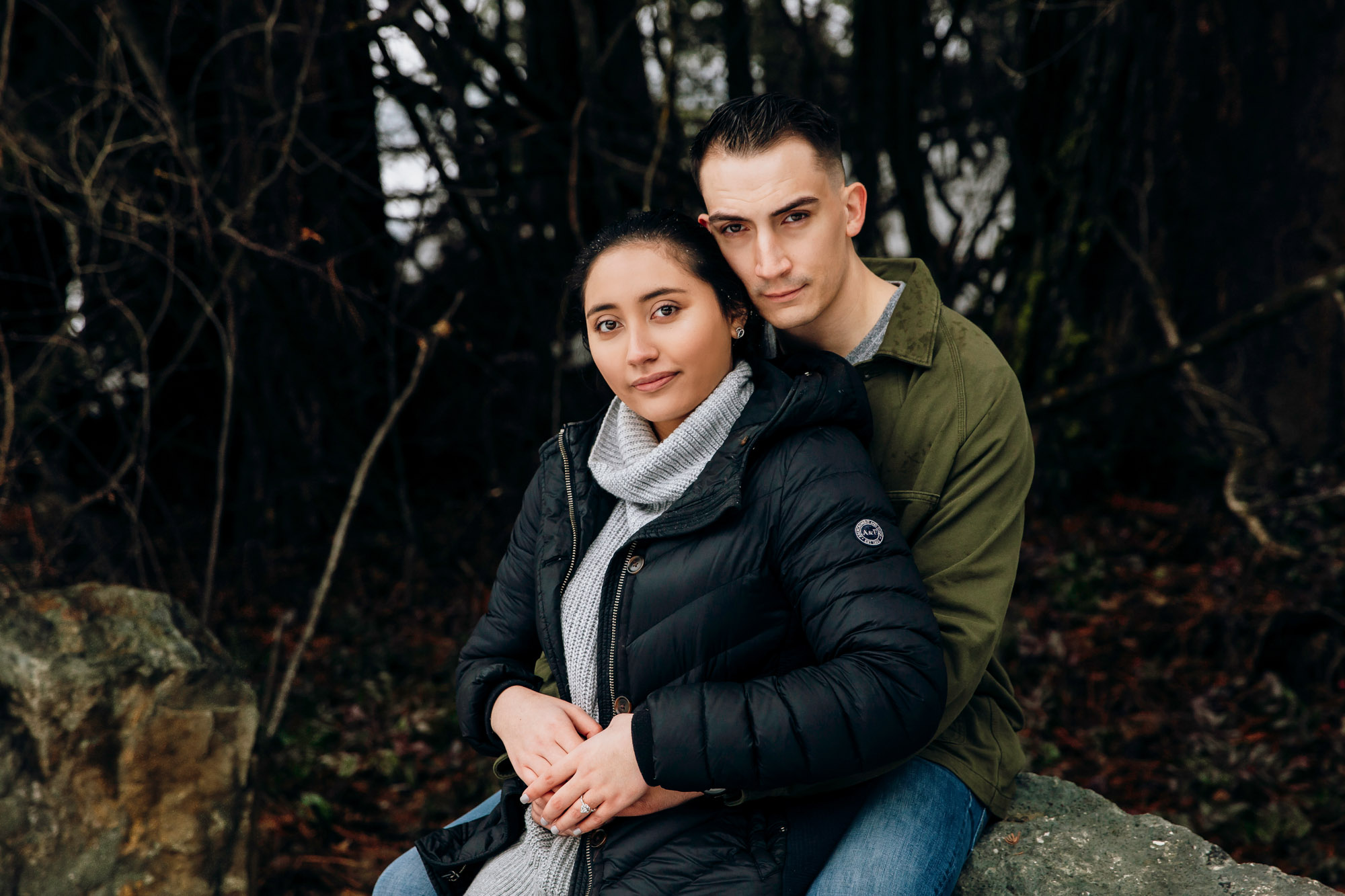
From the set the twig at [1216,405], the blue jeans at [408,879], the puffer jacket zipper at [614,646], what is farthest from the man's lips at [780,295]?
the twig at [1216,405]

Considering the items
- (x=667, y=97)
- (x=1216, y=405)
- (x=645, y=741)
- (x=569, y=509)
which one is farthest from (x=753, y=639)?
(x=1216, y=405)

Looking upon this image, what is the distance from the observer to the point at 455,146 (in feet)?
16.5

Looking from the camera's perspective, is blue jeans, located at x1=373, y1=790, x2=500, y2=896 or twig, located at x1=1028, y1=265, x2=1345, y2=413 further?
twig, located at x1=1028, y1=265, x2=1345, y2=413

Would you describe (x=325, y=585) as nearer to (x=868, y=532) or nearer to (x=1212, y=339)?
(x=868, y=532)

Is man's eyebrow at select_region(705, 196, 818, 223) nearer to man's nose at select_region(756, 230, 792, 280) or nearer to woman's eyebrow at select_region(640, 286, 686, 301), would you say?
man's nose at select_region(756, 230, 792, 280)

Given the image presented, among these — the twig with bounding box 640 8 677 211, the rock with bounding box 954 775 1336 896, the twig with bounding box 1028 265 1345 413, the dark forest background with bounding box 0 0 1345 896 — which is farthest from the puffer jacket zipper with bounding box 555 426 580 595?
the twig with bounding box 1028 265 1345 413

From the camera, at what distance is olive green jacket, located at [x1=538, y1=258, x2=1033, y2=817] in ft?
6.57

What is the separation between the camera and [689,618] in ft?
5.83

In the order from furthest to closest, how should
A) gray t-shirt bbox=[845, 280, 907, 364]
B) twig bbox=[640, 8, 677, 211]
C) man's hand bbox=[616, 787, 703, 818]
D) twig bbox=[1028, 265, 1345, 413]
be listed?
1. twig bbox=[640, 8, 677, 211]
2. twig bbox=[1028, 265, 1345, 413]
3. gray t-shirt bbox=[845, 280, 907, 364]
4. man's hand bbox=[616, 787, 703, 818]

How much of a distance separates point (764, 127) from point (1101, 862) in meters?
1.64

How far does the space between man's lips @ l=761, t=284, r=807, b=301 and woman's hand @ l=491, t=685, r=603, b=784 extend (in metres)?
0.88

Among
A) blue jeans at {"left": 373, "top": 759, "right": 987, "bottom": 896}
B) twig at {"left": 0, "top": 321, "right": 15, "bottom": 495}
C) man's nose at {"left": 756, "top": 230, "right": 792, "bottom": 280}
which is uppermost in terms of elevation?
man's nose at {"left": 756, "top": 230, "right": 792, "bottom": 280}

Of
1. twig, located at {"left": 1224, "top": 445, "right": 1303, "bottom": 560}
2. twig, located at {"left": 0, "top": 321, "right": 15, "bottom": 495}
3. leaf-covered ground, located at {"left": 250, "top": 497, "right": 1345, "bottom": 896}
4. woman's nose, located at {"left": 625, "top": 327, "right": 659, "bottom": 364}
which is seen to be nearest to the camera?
woman's nose, located at {"left": 625, "top": 327, "right": 659, "bottom": 364}

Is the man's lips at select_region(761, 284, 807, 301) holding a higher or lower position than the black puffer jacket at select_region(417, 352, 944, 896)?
higher
